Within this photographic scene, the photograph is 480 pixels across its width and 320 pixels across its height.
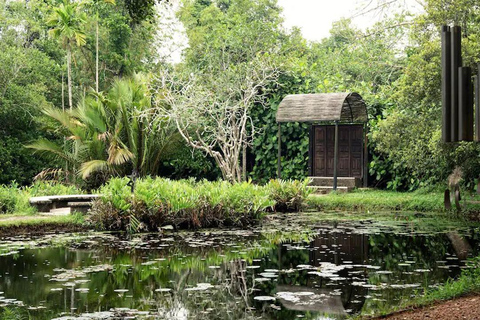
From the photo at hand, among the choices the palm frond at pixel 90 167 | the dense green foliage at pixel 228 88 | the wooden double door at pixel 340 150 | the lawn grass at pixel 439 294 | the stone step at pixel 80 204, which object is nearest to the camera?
the lawn grass at pixel 439 294

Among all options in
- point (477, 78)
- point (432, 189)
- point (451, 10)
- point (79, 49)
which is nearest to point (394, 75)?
point (432, 189)

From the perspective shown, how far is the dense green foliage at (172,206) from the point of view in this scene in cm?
1068

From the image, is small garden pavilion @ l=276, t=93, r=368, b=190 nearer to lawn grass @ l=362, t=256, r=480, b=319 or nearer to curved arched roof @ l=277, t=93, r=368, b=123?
curved arched roof @ l=277, t=93, r=368, b=123

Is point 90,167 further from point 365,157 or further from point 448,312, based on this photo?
point 448,312

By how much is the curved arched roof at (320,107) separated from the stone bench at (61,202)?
644cm

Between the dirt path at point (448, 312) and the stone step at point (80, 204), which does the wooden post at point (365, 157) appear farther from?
the dirt path at point (448, 312)

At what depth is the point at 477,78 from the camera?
239 inches

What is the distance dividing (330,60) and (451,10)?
1210 cm

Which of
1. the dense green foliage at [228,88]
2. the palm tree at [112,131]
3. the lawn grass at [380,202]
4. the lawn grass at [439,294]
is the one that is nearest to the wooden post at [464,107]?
the lawn grass at [439,294]

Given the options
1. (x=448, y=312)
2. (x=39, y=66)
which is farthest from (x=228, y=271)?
(x=39, y=66)

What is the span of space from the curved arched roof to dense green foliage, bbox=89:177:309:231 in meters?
4.47

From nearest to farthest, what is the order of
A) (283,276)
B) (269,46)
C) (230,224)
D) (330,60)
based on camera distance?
(283,276), (230,224), (269,46), (330,60)

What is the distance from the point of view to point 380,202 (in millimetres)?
14398

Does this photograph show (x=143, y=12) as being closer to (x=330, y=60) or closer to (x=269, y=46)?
(x=269, y=46)
